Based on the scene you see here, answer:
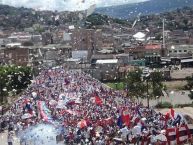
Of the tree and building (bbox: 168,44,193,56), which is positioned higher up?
the tree

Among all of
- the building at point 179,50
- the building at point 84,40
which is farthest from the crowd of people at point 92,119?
the building at point 84,40

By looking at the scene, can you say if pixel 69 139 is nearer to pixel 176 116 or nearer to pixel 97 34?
pixel 176 116

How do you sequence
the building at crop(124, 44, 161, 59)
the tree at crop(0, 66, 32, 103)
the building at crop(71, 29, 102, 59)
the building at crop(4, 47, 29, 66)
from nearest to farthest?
1. the tree at crop(0, 66, 32, 103)
2. the building at crop(124, 44, 161, 59)
3. the building at crop(4, 47, 29, 66)
4. the building at crop(71, 29, 102, 59)

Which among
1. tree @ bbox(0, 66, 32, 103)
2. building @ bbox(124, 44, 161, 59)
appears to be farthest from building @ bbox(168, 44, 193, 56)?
tree @ bbox(0, 66, 32, 103)

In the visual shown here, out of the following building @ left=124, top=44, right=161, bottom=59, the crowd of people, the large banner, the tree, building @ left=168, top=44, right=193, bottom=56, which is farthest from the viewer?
building @ left=124, top=44, right=161, bottom=59

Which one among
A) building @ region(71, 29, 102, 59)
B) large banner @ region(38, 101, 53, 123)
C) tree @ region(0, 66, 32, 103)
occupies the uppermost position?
large banner @ region(38, 101, 53, 123)

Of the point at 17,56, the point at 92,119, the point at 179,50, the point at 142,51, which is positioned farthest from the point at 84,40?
the point at 92,119

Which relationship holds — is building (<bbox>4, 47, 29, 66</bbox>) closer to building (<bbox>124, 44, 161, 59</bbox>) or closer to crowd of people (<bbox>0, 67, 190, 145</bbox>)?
building (<bbox>124, 44, 161, 59</bbox>)

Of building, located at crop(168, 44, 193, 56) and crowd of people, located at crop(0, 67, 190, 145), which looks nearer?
crowd of people, located at crop(0, 67, 190, 145)

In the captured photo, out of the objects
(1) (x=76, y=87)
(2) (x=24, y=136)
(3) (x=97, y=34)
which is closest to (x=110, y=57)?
(3) (x=97, y=34)

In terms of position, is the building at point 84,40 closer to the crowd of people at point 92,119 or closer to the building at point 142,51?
the building at point 142,51

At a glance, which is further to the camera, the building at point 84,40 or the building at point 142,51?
the building at point 84,40
